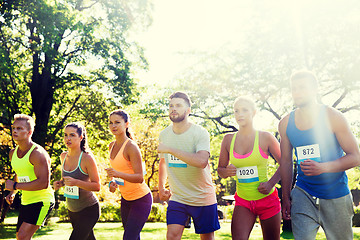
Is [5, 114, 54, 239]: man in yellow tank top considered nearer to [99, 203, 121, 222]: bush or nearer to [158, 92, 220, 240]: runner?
[158, 92, 220, 240]: runner

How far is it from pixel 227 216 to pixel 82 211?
30504 millimetres

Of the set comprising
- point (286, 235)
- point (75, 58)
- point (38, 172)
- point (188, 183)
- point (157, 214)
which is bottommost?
point (286, 235)

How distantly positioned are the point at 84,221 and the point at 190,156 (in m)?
1.67

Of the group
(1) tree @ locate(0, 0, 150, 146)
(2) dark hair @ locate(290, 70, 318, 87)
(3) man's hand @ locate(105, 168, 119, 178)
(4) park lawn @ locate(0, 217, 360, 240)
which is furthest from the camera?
(1) tree @ locate(0, 0, 150, 146)

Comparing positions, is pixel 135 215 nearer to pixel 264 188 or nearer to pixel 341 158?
pixel 264 188

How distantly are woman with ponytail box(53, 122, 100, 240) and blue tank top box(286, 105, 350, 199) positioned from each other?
256cm

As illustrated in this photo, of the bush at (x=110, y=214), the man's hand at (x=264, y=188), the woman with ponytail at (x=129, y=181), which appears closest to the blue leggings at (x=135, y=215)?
the woman with ponytail at (x=129, y=181)

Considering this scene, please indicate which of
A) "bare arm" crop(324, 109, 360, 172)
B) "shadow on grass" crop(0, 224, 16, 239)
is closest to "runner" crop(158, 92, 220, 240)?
"bare arm" crop(324, 109, 360, 172)

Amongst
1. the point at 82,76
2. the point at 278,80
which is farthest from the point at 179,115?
the point at 82,76

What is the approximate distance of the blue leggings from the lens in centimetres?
521

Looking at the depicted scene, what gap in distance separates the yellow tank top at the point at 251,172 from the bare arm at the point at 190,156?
41 centimetres

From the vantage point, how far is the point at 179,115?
4.96m

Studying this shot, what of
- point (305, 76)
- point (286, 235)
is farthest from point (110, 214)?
point (305, 76)

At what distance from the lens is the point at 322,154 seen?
390cm
